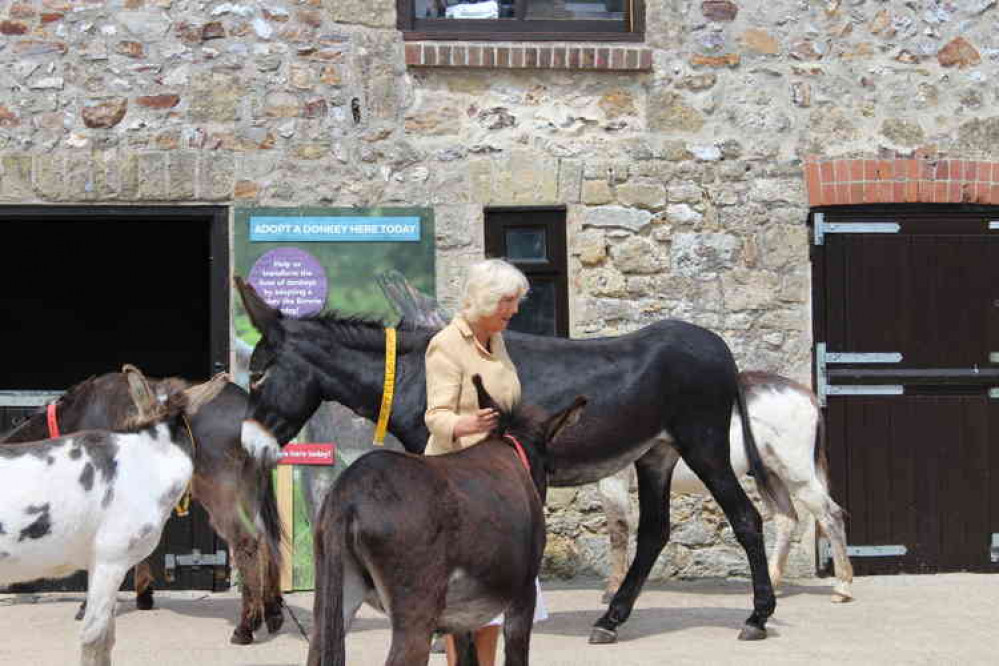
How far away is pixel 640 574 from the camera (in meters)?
7.47

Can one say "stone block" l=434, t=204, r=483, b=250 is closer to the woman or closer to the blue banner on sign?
the blue banner on sign

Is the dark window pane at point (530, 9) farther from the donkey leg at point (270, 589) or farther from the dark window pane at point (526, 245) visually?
the donkey leg at point (270, 589)

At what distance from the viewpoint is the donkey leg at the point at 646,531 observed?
732cm

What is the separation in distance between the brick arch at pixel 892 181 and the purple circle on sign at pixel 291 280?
3180 millimetres

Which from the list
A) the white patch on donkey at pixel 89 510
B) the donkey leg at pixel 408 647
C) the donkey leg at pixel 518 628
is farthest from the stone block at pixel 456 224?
the donkey leg at pixel 408 647

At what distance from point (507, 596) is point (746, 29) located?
19.5 ft

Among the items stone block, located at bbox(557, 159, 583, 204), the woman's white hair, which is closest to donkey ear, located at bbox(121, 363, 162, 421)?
the woman's white hair

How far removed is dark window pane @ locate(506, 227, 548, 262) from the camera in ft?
31.1

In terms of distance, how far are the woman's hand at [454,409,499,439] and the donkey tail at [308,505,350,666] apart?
723mm

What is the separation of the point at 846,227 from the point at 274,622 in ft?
14.6

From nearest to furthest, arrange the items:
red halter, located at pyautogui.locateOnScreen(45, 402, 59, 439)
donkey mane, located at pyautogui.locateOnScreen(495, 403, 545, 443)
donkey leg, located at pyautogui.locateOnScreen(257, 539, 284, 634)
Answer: donkey mane, located at pyautogui.locateOnScreen(495, 403, 545, 443) → donkey leg, located at pyautogui.locateOnScreen(257, 539, 284, 634) → red halter, located at pyautogui.locateOnScreen(45, 402, 59, 439)

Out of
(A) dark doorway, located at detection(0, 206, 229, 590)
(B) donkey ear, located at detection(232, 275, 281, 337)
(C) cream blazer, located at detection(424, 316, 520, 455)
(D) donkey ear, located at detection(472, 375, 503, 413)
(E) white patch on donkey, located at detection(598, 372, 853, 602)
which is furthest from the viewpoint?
(A) dark doorway, located at detection(0, 206, 229, 590)

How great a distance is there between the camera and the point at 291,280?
9180 millimetres

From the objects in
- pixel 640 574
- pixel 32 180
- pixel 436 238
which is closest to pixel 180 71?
pixel 32 180
